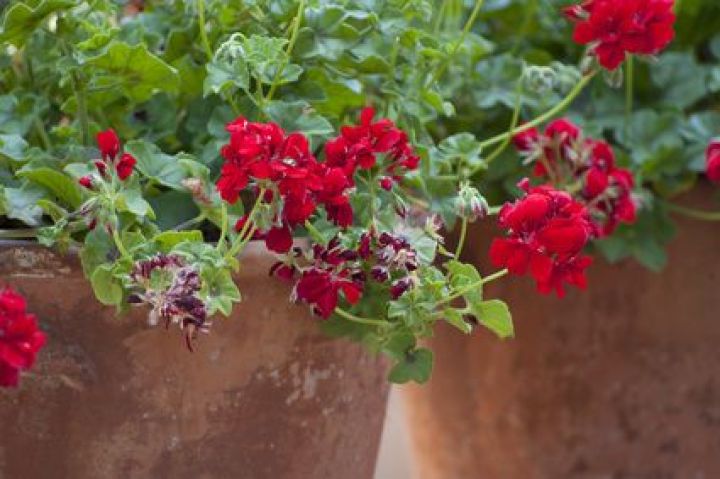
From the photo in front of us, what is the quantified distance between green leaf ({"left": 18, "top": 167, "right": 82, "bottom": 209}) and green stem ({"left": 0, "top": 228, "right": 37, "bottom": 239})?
3cm

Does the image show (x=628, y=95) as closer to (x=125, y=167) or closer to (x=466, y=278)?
(x=466, y=278)

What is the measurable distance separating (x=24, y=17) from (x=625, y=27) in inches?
15.5

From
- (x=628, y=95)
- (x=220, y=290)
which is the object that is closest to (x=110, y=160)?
(x=220, y=290)

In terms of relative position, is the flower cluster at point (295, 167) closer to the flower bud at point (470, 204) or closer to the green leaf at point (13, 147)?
the flower bud at point (470, 204)

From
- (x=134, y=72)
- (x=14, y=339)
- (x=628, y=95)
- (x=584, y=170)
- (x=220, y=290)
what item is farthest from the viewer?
(x=628, y=95)

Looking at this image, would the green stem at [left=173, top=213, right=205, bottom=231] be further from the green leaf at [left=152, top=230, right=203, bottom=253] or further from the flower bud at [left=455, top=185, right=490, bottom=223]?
the flower bud at [left=455, top=185, right=490, bottom=223]

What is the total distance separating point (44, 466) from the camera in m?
0.89

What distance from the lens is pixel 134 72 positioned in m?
0.93

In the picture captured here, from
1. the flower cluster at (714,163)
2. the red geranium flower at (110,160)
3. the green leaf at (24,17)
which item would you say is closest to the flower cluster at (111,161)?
the red geranium flower at (110,160)

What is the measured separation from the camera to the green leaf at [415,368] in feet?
2.97

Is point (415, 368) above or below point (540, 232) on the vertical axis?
below

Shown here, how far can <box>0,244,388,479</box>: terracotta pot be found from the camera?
87 cm

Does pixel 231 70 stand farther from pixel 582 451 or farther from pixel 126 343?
pixel 582 451

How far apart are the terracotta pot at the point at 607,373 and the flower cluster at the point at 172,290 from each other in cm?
53
